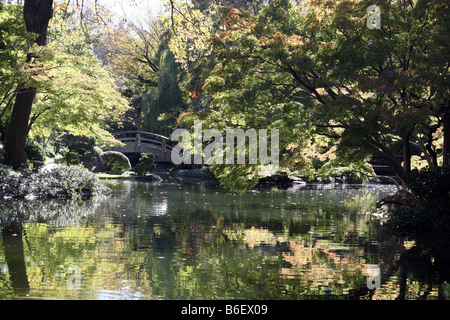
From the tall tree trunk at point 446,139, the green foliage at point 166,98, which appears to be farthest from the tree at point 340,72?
the green foliage at point 166,98

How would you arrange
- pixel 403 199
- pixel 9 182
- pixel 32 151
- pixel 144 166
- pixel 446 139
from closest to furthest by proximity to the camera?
pixel 403 199
pixel 446 139
pixel 9 182
pixel 32 151
pixel 144 166

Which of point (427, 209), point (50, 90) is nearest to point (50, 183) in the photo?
point (50, 90)

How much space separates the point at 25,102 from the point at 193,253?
1034 cm

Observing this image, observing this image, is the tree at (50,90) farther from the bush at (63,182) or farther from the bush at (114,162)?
the bush at (114,162)

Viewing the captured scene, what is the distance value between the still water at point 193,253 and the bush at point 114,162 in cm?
1643

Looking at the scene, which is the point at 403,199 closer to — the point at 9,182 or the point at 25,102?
the point at 9,182

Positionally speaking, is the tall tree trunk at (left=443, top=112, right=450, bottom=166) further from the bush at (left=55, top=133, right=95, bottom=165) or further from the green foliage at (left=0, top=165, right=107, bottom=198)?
the bush at (left=55, top=133, right=95, bottom=165)

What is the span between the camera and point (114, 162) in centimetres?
3048

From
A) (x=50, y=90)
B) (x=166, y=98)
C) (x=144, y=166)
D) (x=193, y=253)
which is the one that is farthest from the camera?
(x=166, y=98)

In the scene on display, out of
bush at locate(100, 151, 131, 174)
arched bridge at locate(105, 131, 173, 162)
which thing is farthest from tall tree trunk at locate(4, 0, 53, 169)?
arched bridge at locate(105, 131, 173, 162)

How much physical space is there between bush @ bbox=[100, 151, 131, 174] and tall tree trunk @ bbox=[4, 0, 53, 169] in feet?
45.1

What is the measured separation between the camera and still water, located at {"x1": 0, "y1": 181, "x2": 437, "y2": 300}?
5508mm
